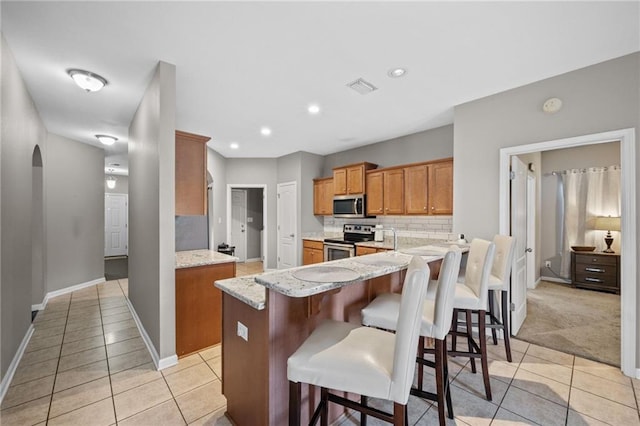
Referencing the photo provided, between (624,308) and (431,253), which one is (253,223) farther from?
(624,308)

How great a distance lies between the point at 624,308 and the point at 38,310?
21.9ft

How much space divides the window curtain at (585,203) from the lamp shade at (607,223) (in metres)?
0.11

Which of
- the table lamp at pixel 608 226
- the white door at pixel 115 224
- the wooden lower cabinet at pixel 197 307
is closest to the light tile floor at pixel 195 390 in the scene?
the wooden lower cabinet at pixel 197 307

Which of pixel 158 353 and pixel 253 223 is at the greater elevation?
pixel 253 223

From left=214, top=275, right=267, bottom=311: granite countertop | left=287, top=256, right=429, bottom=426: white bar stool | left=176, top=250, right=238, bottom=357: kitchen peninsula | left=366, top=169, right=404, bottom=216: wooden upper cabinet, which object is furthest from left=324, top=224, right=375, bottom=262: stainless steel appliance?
left=287, top=256, right=429, bottom=426: white bar stool

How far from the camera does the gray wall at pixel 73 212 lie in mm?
4387

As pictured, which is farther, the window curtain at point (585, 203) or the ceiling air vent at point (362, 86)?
the window curtain at point (585, 203)

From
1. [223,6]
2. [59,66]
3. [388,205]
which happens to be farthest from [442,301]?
[59,66]

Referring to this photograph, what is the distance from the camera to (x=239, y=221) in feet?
24.8

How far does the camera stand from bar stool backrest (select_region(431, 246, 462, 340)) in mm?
1443

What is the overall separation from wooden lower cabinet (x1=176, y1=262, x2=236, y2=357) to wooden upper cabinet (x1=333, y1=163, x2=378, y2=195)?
2933 mm

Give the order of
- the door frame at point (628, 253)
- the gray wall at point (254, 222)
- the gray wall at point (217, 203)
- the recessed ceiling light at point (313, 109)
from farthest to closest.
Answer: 1. the gray wall at point (254, 222)
2. the gray wall at point (217, 203)
3. the recessed ceiling light at point (313, 109)
4. the door frame at point (628, 253)

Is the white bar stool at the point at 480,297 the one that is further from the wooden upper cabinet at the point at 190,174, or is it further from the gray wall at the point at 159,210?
the wooden upper cabinet at the point at 190,174

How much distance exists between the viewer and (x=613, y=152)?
4.55 meters
